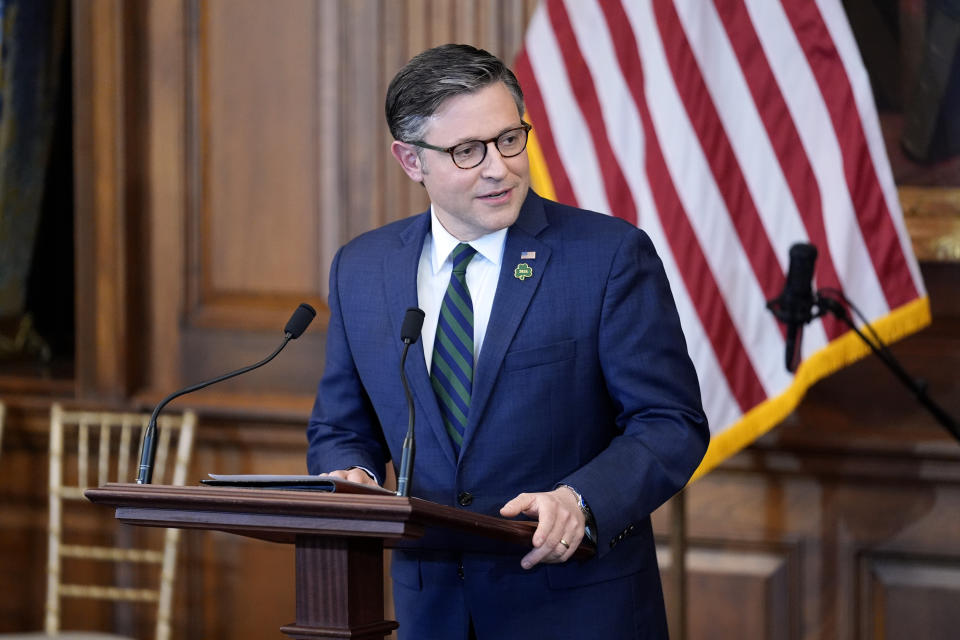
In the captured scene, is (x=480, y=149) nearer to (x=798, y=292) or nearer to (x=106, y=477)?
(x=798, y=292)

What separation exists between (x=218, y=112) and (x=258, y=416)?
103cm

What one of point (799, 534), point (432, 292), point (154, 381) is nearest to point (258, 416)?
point (154, 381)

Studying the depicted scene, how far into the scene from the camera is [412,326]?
180 centimetres

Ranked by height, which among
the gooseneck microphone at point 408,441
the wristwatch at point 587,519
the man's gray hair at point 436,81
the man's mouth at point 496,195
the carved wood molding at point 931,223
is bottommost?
the wristwatch at point 587,519

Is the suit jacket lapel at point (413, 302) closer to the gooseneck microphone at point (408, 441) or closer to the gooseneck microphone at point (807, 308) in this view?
A: the gooseneck microphone at point (408, 441)

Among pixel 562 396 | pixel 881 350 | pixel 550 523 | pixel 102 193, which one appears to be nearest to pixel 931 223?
pixel 881 350

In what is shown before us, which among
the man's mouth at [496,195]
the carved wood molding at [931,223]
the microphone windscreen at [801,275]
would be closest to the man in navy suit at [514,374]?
the man's mouth at [496,195]

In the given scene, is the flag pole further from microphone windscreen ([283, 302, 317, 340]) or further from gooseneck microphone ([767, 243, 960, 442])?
microphone windscreen ([283, 302, 317, 340])

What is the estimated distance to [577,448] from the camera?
2078 mm

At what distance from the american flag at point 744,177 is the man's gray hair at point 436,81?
3.72 ft

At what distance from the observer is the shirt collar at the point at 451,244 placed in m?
2.14

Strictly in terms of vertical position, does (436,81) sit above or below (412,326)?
above

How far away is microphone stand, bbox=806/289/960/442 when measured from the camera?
115 inches

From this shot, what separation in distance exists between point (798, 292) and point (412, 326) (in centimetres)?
141
